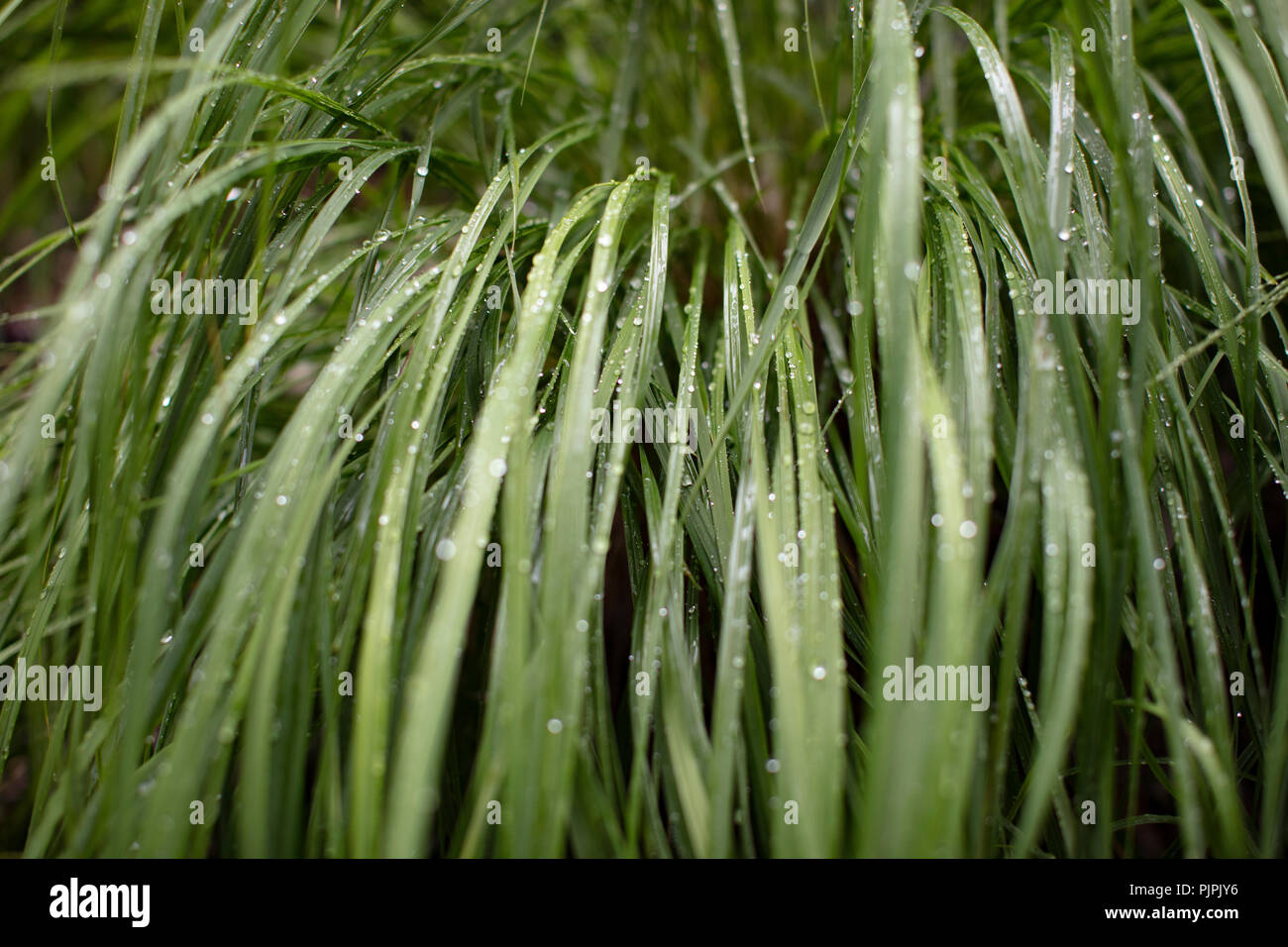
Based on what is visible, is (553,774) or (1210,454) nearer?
(553,774)

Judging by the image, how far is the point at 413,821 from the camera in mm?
374

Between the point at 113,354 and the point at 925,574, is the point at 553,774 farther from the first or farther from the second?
the point at 113,354

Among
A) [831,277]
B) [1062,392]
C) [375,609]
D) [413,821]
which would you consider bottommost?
[413,821]

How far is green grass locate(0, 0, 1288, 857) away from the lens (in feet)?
1.36

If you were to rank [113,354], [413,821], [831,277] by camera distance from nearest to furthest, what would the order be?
1. [413,821]
2. [113,354]
3. [831,277]

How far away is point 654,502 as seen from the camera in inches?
21.7

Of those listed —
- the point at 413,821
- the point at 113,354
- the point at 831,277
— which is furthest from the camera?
the point at 831,277

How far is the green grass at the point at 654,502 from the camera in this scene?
1.36 feet

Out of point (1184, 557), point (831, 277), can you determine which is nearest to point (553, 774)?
point (1184, 557)

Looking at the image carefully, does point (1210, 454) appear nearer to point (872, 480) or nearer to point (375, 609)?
point (872, 480)
